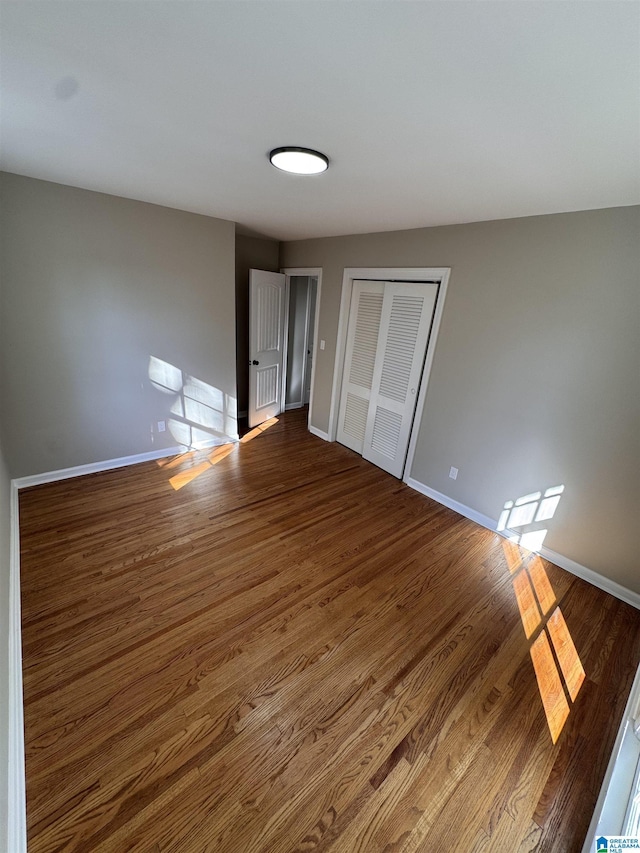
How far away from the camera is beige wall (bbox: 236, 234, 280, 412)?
419cm

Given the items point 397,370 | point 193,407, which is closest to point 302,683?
point 397,370

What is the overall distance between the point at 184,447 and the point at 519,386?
11.1 ft

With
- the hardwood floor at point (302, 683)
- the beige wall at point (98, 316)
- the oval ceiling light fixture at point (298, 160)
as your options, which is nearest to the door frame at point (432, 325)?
the hardwood floor at point (302, 683)

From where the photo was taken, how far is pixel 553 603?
2.15 m

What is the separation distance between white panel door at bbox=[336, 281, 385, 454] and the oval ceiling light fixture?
5.84 feet

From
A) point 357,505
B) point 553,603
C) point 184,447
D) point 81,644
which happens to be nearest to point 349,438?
point 357,505

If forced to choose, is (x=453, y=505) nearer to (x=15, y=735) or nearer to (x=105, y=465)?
(x=15, y=735)

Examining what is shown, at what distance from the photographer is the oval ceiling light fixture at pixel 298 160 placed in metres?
1.53

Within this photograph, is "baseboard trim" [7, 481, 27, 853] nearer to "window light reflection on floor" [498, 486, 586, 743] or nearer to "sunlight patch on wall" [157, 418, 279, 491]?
"sunlight patch on wall" [157, 418, 279, 491]

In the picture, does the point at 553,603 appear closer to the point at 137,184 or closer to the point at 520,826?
the point at 520,826

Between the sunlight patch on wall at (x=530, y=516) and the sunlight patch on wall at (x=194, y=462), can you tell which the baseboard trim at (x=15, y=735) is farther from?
the sunlight patch on wall at (x=530, y=516)

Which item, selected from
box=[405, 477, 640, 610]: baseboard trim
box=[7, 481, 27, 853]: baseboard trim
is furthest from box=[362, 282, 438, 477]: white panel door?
box=[7, 481, 27, 853]: baseboard trim

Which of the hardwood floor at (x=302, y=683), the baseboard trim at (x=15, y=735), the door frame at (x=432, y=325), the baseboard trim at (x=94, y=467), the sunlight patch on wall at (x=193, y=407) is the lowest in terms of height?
the hardwood floor at (x=302, y=683)

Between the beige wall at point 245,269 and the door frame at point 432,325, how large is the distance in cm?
138
